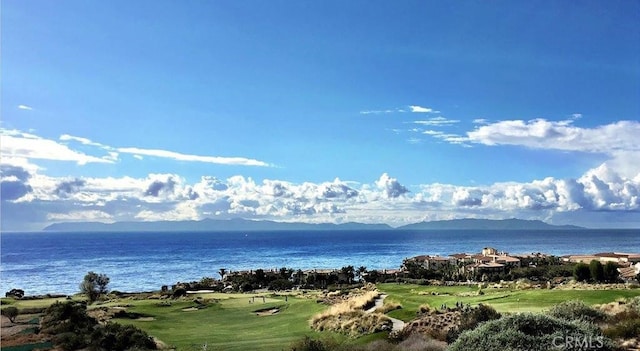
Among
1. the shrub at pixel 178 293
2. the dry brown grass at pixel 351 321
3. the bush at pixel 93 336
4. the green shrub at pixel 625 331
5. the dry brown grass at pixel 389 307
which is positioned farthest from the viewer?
the shrub at pixel 178 293

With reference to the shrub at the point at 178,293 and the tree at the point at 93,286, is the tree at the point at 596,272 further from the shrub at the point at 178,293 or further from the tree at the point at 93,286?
the tree at the point at 93,286

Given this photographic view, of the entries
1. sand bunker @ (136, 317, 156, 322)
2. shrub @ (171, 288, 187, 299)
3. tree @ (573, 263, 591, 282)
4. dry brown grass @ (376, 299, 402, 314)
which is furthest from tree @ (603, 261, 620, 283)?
shrub @ (171, 288, 187, 299)

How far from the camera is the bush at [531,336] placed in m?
11.3

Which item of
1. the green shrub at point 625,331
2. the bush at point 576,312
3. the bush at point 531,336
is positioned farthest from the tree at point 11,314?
the green shrub at point 625,331

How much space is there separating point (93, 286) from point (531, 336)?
54.3 metres

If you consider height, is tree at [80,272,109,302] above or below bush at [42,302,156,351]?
below

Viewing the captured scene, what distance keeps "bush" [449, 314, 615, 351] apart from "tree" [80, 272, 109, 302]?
165 feet

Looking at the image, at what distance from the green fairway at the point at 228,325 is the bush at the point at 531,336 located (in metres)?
9.57

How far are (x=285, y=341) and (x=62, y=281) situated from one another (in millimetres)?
89276

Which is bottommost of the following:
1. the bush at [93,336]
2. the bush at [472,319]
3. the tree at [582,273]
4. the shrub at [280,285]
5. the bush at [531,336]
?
the shrub at [280,285]

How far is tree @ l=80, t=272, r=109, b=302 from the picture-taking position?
54366mm

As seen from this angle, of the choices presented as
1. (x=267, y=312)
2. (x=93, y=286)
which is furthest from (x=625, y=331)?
(x=93, y=286)

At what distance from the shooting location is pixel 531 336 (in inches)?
456

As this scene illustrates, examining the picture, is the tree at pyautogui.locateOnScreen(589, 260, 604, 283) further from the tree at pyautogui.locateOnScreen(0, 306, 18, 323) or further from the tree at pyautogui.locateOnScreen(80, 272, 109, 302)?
the tree at pyautogui.locateOnScreen(80, 272, 109, 302)
